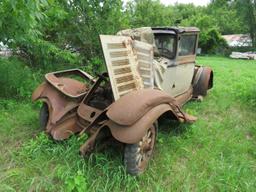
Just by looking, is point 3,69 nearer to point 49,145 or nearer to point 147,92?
point 49,145

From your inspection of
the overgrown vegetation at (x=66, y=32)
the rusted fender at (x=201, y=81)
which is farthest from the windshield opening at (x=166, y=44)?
the rusted fender at (x=201, y=81)

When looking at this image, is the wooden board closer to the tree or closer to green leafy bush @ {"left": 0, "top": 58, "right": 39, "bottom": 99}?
green leafy bush @ {"left": 0, "top": 58, "right": 39, "bottom": 99}

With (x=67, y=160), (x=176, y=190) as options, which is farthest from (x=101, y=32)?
(x=176, y=190)

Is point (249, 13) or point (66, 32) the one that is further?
point (249, 13)

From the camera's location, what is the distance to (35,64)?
6711 mm

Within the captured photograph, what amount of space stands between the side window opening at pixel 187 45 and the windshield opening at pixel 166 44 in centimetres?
16

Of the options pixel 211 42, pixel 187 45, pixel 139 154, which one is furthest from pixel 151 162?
pixel 211 42

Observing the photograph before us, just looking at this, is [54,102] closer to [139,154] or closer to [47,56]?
[139,154]

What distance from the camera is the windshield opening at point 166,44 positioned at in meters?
4.66

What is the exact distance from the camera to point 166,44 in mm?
4750

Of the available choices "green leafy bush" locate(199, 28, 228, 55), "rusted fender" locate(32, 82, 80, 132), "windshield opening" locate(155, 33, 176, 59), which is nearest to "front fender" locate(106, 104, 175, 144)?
"rusted fender" locate(32, 82, 80, 132)

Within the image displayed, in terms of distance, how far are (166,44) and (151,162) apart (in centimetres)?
212

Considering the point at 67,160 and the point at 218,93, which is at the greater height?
the point at 67,160

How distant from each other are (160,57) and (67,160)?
2.16 meters
